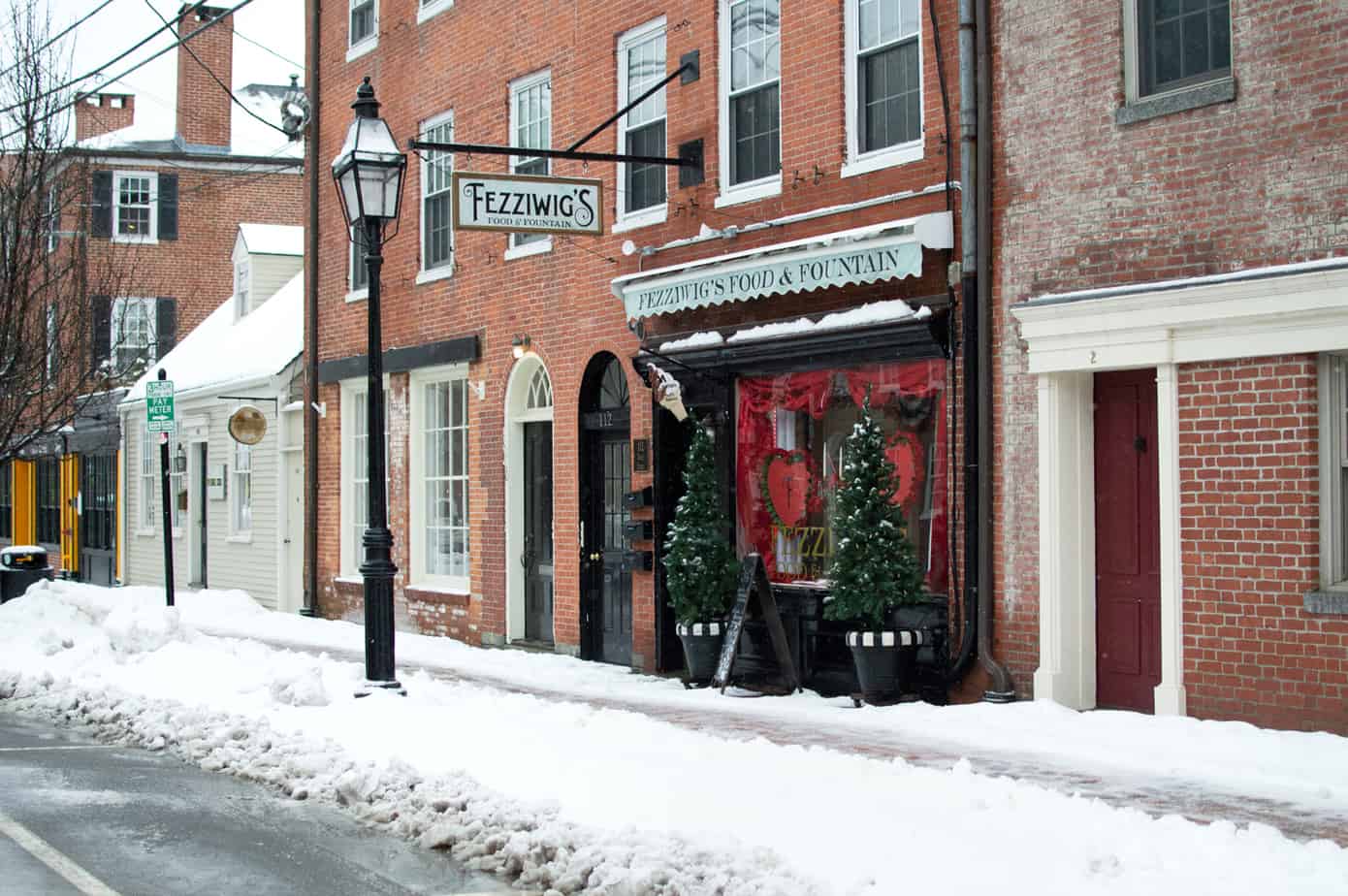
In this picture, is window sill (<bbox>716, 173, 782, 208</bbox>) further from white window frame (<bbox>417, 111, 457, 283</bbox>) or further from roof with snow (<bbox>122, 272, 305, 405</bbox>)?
roof with snow (<bbox>122, 272, 305, 405</bbox>)

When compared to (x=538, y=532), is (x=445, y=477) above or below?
Answer: above

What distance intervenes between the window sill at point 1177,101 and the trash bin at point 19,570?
1718 cm

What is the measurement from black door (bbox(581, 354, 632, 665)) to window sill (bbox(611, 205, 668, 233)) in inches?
50.9

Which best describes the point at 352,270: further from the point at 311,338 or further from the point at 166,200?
the point at 166,200

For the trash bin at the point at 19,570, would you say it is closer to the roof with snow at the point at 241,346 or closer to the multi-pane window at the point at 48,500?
the roof with snow at the point at 241,346

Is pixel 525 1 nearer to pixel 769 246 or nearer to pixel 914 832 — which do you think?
pixel 769 246

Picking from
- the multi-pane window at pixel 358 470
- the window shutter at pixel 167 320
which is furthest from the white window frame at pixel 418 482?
the window shutter at pixel 167 320

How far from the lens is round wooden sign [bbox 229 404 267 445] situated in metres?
23.5

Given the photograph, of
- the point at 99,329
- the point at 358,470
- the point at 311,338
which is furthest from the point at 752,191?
the point at 99,329

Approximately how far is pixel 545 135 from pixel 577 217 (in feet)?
11.2

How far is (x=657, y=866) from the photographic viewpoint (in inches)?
270

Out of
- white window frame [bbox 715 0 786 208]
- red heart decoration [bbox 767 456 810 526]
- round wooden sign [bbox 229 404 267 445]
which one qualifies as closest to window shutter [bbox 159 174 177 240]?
round wooden sign [bbox 229 404 267 445]

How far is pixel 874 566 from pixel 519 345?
6.48m

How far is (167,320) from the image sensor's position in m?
39.5
